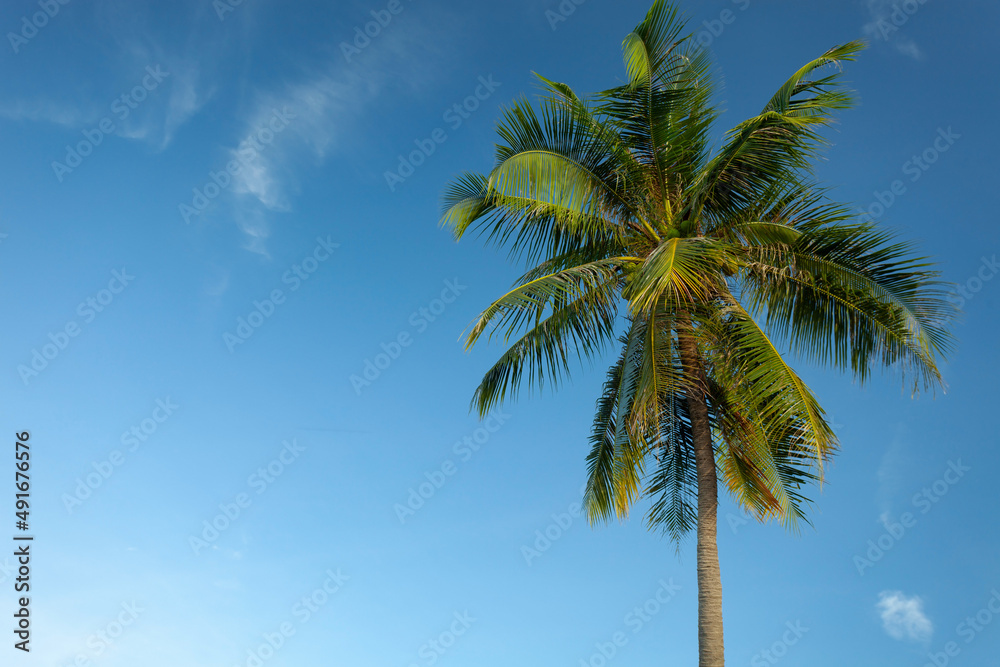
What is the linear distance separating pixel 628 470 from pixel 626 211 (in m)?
4.28

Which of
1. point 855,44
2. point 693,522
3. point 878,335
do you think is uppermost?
point 855,44

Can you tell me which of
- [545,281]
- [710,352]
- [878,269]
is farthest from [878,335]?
[545,281]

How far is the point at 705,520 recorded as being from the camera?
11992 millimetres

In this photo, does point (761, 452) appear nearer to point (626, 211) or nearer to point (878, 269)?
point (878, 269)

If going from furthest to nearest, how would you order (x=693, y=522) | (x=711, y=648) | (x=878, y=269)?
1. (x=693, y=522)
2. (x=878, y=269)
3. (x=711, y=648)

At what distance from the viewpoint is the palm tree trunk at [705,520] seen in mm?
11375

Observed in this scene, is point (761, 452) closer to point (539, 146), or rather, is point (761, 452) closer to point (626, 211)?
point (626, 211)

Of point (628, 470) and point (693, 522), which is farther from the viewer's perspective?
point (693, 522)

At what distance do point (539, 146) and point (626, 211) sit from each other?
179 cm

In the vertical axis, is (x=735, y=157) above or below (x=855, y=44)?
below

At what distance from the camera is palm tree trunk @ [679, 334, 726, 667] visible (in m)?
11.4

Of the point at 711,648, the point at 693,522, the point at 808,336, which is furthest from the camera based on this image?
the point at 693,522

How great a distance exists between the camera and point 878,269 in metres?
12.2

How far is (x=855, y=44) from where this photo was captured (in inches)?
482
